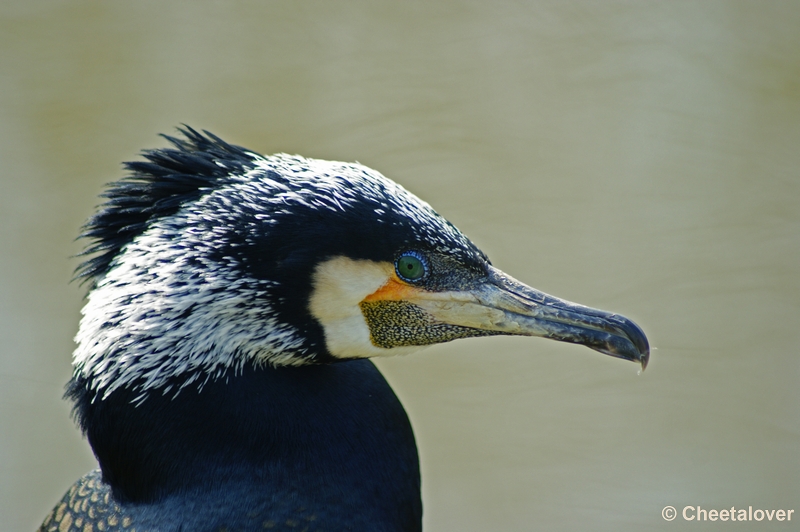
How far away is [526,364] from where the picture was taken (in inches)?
157

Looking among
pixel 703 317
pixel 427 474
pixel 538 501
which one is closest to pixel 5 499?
pixel 427 474

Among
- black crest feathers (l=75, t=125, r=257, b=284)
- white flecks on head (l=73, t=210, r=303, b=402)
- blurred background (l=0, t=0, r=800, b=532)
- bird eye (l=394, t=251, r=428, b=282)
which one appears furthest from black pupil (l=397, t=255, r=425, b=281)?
blurred background (l=0, t=0, r=800, b=532)

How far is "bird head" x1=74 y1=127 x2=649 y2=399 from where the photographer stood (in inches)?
59.1

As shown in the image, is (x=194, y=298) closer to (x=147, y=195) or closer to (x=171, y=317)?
(x=171, y=317)

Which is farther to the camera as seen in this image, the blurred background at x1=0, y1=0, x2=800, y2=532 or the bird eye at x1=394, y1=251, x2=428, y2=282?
the blurred background at x1=0, y1=0, x2=800, y2=532

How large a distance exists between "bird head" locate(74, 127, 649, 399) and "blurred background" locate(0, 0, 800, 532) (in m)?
2.31

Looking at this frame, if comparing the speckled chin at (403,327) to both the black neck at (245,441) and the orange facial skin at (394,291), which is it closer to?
the orange facial skin at (394,291)

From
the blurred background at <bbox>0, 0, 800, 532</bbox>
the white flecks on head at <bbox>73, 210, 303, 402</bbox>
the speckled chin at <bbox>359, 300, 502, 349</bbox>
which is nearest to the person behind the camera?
the white flecks on head at <bbox>73, 210, 303, 402</bbox>

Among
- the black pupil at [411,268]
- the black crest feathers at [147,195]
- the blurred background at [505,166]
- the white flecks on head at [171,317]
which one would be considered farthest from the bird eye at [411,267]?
the blurred background at [505,166]

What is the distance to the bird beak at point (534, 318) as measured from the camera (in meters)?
1.61

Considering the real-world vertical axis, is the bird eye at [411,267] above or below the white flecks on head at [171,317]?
→ above

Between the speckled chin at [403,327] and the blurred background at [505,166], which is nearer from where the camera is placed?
the speckled chin at [403,327]

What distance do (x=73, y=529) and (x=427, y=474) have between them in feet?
8.00

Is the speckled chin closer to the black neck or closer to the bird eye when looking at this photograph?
the bird eye
